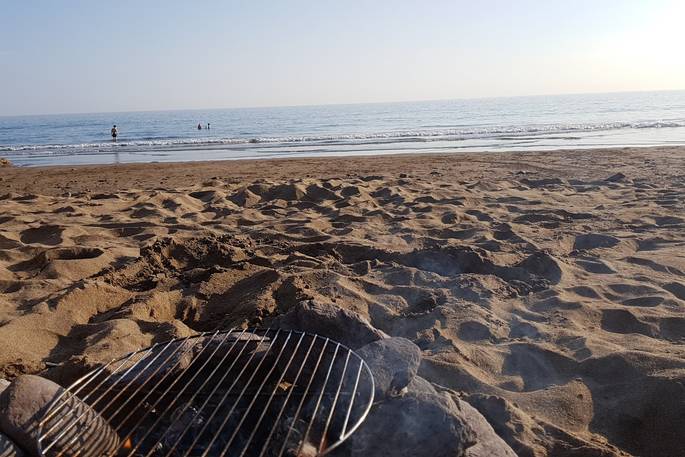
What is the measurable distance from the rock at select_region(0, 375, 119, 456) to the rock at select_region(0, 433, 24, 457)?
0.03m

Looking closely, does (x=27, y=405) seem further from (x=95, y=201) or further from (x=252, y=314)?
(x=95, y=201)

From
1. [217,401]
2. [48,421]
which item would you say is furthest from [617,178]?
[48,421]

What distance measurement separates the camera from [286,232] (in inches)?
244

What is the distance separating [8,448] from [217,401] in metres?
0.88

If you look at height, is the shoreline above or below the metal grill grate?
below

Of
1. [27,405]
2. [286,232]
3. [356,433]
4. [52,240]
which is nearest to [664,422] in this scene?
[356,433]

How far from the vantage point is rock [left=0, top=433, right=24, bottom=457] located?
6.60 ft

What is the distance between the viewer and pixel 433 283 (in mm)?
4449

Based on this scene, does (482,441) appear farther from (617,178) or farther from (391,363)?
(617,178)

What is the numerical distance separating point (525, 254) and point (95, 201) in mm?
6418

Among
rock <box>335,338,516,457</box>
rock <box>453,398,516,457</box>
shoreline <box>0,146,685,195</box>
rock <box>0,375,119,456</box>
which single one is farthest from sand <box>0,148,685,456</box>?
shoreline <box>0,146,685,195</box>

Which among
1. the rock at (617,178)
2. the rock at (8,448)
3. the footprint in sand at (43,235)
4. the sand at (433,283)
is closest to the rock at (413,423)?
the sand at (433,283)

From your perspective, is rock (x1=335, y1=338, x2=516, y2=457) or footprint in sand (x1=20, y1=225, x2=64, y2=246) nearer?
rock (x1=335, y1=338, x2=516, y2=457)

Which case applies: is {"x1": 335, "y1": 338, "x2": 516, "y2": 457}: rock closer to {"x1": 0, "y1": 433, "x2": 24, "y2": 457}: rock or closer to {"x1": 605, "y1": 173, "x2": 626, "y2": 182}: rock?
{"x1": 0, "y1": 433, "x2": 24, "y2": 457}: rock
